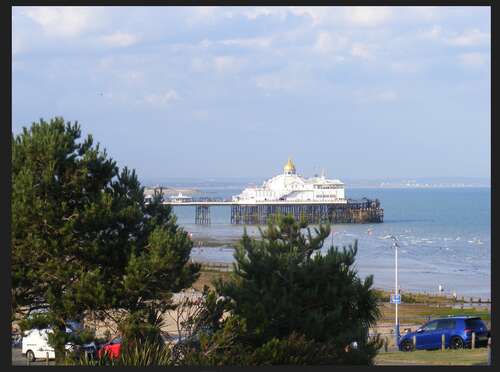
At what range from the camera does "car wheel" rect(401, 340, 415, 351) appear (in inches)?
741

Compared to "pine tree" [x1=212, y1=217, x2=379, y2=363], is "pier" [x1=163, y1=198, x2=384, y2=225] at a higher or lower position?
higher

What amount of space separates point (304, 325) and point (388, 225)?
319ft

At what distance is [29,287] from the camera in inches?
551

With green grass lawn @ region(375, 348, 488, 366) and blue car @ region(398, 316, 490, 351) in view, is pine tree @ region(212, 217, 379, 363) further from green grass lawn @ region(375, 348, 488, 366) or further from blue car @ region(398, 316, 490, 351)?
blue car @ region(398, 316, 490, 351)

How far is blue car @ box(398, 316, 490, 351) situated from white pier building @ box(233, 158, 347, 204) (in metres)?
91.8

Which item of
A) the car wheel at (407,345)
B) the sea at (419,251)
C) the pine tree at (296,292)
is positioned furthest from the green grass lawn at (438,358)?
the sea at (419,251)

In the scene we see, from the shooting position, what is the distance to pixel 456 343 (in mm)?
18016

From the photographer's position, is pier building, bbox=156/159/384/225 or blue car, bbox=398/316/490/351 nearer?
blue car, bbox=398/316/490/351

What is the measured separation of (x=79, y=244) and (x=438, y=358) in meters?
6.52

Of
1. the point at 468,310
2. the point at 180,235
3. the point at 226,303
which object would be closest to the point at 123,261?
the point at 180,235

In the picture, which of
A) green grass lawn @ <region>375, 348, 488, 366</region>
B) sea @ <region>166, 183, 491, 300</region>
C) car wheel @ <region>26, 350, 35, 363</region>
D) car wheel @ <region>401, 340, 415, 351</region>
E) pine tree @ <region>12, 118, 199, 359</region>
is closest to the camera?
pine tree @ <region>12, 118, 199, 359</region>

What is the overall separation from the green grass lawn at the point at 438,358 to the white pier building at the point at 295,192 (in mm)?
93309

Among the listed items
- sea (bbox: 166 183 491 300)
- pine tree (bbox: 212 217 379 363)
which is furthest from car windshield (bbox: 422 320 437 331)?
sea (bbox: 166 183 491 300)

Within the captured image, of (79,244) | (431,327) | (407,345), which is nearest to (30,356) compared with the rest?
(79,244)
